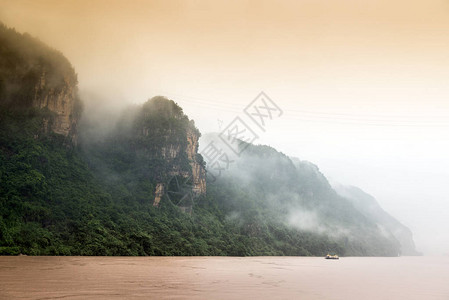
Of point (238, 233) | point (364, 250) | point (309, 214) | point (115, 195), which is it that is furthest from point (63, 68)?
point (364, 250)

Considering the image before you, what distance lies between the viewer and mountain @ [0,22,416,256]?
52125 mm

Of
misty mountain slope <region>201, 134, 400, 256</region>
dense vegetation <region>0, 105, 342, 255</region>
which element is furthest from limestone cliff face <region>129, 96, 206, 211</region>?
misty mountain slope <region>201, 134, 400, 256</region>

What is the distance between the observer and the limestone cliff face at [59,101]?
Answer: 68062 millimetres

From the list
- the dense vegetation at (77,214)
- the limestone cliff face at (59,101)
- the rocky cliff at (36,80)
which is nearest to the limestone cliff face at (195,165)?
the dense vegetation at (77,214)

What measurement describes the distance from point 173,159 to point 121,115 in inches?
939

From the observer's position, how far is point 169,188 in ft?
282

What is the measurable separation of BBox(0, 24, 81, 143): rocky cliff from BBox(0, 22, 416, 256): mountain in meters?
0.19

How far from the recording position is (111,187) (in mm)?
77250

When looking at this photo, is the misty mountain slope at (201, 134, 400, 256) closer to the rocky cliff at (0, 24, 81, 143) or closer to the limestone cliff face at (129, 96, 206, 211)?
the limestone cliff face at (129, 96, 206, 211)

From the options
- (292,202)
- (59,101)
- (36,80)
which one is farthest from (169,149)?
(292,202)

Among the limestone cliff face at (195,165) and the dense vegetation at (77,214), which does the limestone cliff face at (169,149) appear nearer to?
the limestone cliff face at (195,165)

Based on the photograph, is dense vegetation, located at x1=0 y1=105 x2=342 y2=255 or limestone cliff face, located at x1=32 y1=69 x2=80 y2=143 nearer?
dense vegetation, located at x1=0 y1=105 x2=342 y2=255

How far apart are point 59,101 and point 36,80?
557 cm

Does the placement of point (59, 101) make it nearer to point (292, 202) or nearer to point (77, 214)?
point (77, 214)
